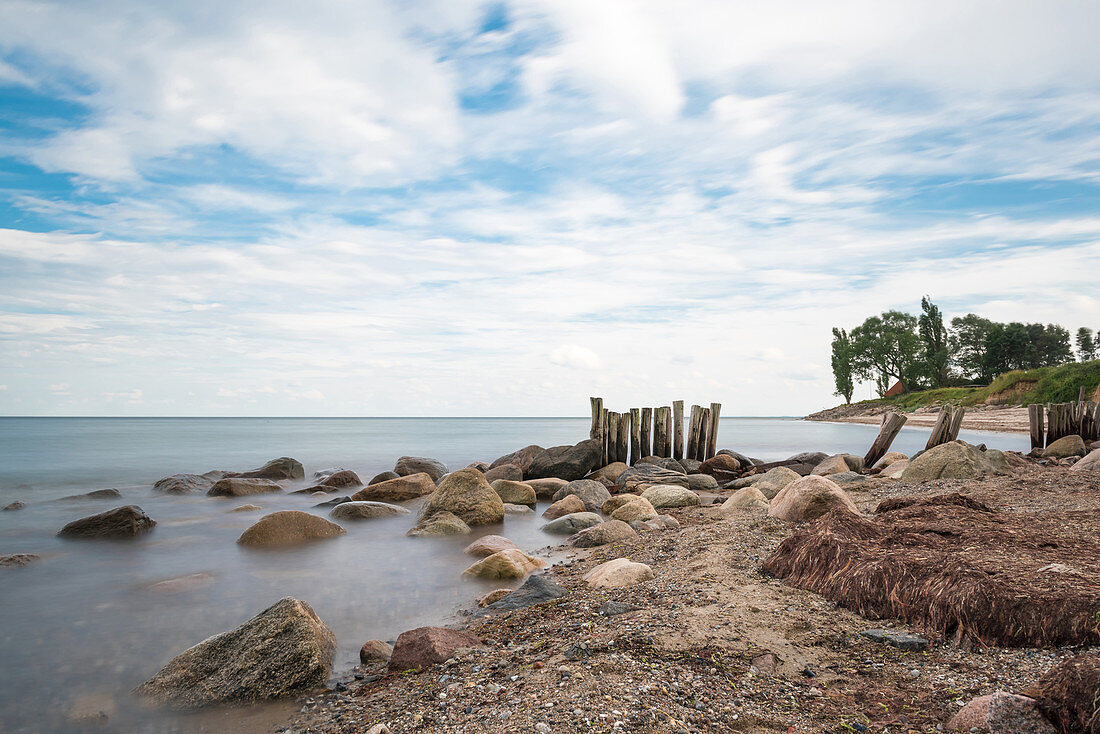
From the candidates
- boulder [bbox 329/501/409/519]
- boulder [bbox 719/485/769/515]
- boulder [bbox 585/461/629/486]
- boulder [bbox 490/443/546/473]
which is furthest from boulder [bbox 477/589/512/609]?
boulder [bbox 490/443/546/473]

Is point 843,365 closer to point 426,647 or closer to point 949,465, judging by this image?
point 949,465

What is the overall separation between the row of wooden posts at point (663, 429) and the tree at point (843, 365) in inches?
2226

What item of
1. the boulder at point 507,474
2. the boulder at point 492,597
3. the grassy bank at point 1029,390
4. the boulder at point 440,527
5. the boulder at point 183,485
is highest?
the grassy bank at point 1029,390

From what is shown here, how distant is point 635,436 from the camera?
67.4 feet

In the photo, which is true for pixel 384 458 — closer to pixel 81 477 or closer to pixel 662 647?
pixel 81 477

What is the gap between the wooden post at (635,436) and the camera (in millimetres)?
20391

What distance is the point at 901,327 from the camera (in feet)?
223

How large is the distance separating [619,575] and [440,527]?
5410 mm

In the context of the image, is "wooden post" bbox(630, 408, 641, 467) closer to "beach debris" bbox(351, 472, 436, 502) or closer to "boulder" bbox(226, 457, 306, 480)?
"beach debris" bbox(351, 472, 436, 502)

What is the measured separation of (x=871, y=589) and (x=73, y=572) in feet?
34.6

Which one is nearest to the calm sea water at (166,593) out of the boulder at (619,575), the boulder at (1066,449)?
the boulder at (619,575)

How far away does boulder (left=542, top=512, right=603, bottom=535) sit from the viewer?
36.0ft

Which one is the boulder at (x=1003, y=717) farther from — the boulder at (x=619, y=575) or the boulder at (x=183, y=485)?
the boulder at (x=183, y=485)

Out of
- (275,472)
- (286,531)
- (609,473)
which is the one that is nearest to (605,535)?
(286,531)
